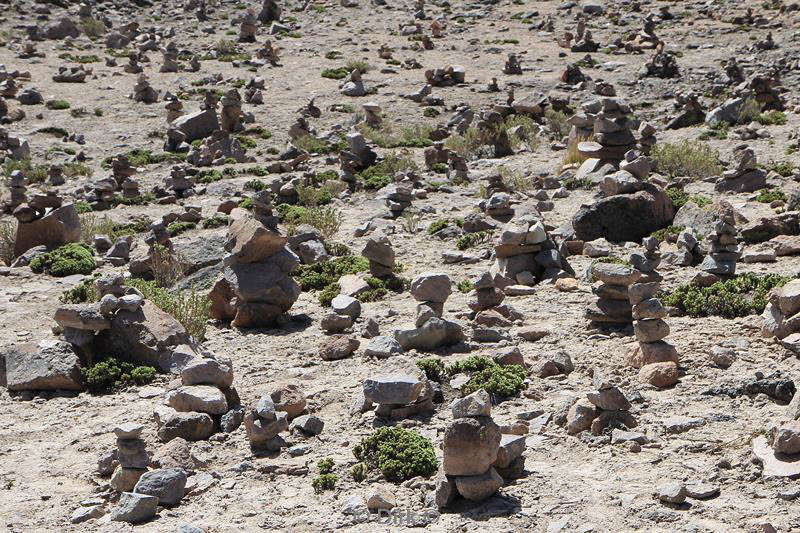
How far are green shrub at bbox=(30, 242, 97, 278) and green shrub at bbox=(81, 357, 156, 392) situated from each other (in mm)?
5660

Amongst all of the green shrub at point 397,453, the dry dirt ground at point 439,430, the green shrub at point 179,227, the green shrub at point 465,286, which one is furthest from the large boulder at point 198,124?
the green shrub at point 397,453

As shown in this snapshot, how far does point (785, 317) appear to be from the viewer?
11500 mm

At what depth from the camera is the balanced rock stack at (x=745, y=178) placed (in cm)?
1984

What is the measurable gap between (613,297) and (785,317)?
6.67 feet

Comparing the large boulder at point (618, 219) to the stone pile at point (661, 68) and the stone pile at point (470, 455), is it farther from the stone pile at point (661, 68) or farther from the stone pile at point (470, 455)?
the stone pile at point (661, 68)

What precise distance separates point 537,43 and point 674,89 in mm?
11082

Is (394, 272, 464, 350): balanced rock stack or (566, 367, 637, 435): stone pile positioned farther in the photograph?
(394, 272, 464, 350): balanced rock stack

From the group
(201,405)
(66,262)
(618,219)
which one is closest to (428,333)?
(201,405)

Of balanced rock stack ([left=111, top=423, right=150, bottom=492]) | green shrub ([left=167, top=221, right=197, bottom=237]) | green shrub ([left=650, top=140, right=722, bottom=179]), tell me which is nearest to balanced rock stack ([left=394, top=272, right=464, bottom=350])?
balanced rock stack ([left=111, top=423, right=150, bottom=492])

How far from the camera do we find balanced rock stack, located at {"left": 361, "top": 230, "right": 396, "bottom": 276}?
16.0 m

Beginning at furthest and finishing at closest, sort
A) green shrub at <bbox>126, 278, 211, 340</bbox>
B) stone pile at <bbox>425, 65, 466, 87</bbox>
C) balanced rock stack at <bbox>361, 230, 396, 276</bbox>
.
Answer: stone pile at <bbox>425, 65, 466, 87</bbox> → balanced rock stack at <bbox>361, 230, 396, 276</bbox> → green shrub at <bbox>126, 278, 211, 340</bbox>


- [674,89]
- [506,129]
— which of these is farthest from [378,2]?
[506,129]

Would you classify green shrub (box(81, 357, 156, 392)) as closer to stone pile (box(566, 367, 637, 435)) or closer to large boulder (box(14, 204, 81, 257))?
stone pile (box(566, 367, 637, 435))

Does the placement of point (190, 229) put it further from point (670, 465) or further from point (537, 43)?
point (537, 43)
